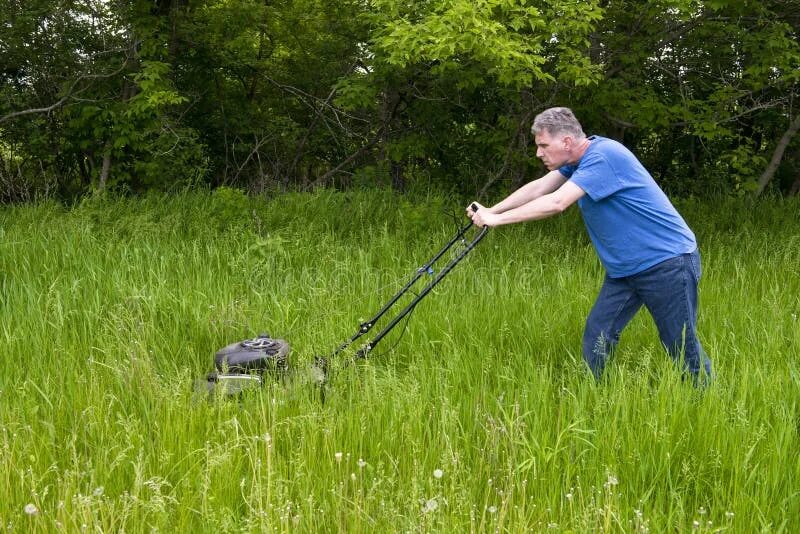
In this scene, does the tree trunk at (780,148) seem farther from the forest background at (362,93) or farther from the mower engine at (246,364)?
the mower engine at (246,364)

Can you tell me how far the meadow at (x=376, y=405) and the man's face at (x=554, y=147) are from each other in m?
1.04

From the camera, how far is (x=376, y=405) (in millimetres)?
3350

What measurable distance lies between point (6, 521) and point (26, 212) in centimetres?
641

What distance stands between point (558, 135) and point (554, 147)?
0.06 meters

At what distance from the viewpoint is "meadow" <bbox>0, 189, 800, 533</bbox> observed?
2646mm

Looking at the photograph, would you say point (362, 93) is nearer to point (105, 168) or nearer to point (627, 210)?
point (105, 168)

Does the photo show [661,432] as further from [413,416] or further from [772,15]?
[772,15]

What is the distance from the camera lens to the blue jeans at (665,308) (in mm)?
3672

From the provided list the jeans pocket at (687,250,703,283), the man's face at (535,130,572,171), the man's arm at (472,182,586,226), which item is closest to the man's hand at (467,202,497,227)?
the man's arm at (472,182,586,226)

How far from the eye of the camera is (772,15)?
817cm

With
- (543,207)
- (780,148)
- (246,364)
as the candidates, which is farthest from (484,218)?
(780,148)

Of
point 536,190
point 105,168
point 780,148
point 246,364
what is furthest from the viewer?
point 105,168

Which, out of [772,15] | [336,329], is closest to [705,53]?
[772,15]

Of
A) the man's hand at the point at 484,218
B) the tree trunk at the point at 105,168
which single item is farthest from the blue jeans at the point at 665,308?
the tree trunk at the point at 105,168
